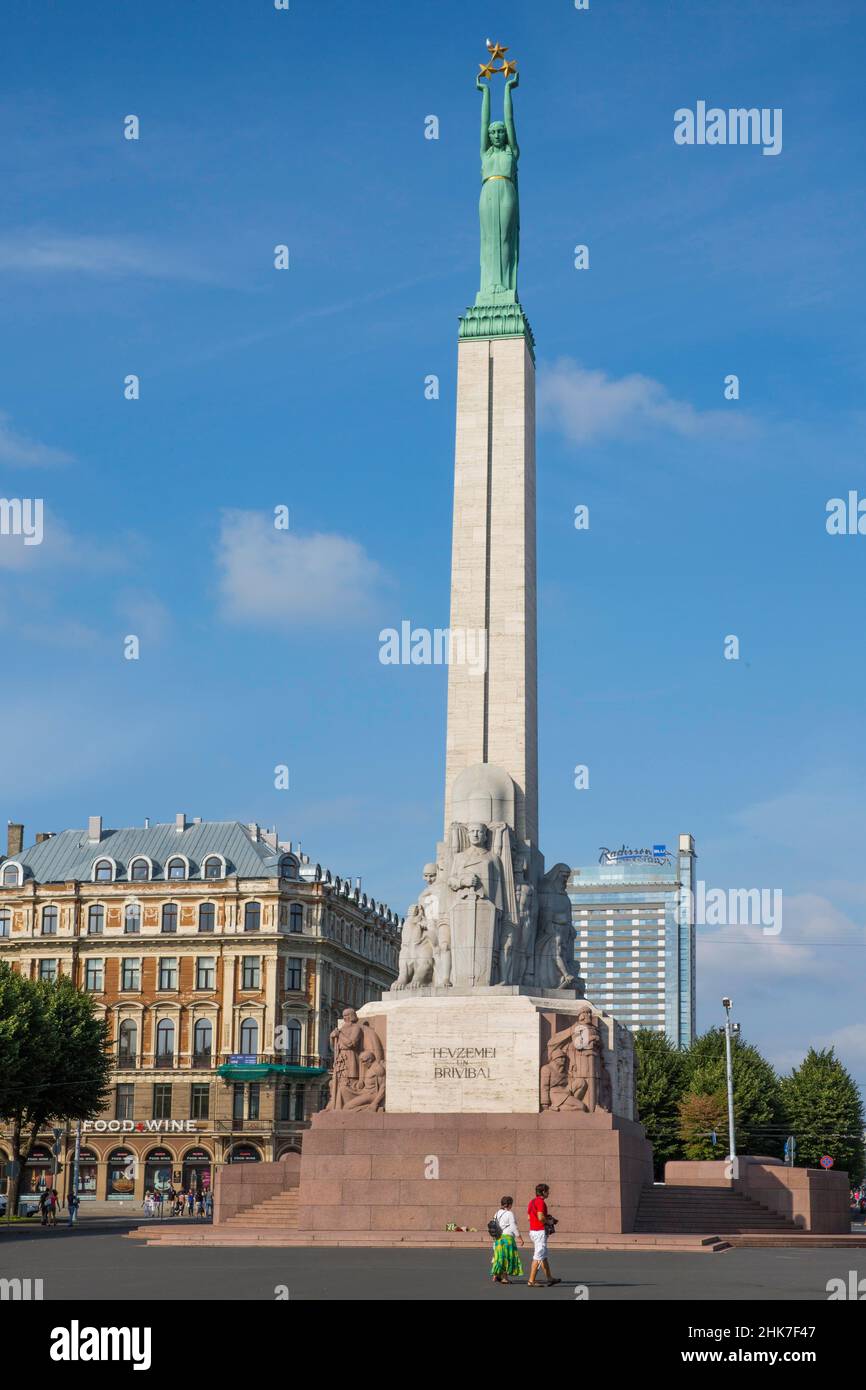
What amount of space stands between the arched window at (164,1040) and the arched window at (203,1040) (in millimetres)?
1476

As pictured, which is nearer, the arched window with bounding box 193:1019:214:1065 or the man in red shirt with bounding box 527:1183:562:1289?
the man in red shirt with bounding box 527:1183:562:1289

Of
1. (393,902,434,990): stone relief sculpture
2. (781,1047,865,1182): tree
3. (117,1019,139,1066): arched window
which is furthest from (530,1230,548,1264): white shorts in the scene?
(117,1019,139,1066): arched window

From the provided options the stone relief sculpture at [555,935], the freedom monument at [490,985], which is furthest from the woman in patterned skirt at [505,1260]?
the stone relief sculpture at [555,935]

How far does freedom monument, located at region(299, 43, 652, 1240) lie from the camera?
3559cm

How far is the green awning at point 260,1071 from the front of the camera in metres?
89.8

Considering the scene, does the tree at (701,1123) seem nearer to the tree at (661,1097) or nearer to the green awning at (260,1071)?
the tree at (661,1097)

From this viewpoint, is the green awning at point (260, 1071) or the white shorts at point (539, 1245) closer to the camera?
the white shorts at point (539, 1245)

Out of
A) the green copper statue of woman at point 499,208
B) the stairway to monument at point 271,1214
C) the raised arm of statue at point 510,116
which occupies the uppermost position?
the raised arm of statue at point 510,116

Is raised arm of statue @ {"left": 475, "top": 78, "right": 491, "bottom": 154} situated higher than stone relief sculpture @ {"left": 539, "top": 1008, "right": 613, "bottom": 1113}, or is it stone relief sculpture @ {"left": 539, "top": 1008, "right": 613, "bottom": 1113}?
raised arm of statue @ {"left": 475, "top": 78, "right": 491, "bottom": 154}

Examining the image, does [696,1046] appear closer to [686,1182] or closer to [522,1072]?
[686,1182]

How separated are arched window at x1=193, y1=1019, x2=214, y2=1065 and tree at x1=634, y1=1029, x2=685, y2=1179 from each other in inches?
934

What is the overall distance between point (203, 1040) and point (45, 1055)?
31.5 meters

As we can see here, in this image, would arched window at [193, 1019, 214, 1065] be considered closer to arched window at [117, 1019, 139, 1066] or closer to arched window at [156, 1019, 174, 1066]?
arched window at [156, 1019, 174, 1066]
